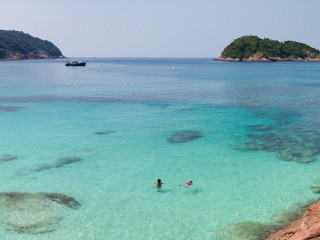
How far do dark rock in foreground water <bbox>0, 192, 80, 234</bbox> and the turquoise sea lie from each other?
0.07m

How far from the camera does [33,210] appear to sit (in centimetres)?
2395

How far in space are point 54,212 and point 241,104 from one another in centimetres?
5138

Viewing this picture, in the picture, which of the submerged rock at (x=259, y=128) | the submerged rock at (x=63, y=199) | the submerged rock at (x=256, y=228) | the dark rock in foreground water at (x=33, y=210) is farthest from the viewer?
the submerged rock at (x=259, y=128)

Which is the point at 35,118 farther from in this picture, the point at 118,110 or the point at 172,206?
the point at 172,206

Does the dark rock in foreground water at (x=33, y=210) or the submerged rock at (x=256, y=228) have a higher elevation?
the submerged rock at (x=256, y=228)

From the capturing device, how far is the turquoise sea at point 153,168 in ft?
74.9

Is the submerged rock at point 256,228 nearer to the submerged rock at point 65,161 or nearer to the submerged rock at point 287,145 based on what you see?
the submerged rock at point 287,145

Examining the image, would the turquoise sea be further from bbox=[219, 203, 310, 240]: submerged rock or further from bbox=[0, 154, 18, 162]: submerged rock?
bbox=[0, 154, 18, 162]: submerged rock

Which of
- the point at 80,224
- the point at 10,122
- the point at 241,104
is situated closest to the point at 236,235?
the point at 80,224

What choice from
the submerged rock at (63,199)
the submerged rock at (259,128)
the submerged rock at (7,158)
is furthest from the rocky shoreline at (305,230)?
the submerged rock at (259,128)

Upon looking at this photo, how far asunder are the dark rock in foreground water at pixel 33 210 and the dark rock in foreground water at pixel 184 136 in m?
18.1

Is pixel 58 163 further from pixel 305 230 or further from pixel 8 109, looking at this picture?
Result: pixel 8 109

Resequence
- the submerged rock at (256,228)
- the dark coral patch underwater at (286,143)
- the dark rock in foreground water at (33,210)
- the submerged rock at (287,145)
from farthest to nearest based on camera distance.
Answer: the dark coral patch underwater at (286,143), the submerged rock at (287,145), the dark rock in foreground water at (33,210), the submerged rock at (256,228)

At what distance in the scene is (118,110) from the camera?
204ft
